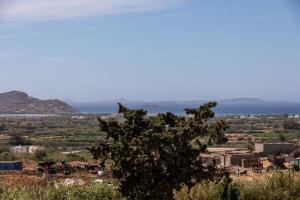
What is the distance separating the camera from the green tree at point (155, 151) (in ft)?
42.5

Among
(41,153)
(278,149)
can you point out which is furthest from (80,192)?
(278,149)

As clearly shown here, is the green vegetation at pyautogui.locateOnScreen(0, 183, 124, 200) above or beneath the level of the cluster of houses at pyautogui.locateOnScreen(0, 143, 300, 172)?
above

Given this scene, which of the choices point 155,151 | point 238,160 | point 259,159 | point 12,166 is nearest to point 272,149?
point 259,159

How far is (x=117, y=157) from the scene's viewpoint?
42.9ft

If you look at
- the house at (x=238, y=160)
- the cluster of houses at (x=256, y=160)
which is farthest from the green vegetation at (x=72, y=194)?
the house at (x=238, y=160)

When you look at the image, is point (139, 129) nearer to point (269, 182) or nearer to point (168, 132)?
point (168, 132)

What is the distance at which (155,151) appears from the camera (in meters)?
13.1

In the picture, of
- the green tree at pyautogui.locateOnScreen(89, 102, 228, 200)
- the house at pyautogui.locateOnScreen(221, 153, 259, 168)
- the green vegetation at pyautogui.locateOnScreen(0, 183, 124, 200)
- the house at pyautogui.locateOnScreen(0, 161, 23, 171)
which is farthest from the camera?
the house at pyautogui.locateOnScreen(221, 153, 259, 168)

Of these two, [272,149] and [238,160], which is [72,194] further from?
[272,149]

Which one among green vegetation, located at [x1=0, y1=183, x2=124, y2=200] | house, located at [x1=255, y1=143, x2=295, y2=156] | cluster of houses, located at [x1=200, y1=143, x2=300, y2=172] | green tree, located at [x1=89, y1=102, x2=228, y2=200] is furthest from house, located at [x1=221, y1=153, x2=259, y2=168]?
green tree, located at [x1=89, y1=102, x2=228, y2=200]

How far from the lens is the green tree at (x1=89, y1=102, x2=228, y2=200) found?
1294cm

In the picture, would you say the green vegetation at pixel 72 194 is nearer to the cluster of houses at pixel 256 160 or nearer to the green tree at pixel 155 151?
A: the green tree at pixel 155 151

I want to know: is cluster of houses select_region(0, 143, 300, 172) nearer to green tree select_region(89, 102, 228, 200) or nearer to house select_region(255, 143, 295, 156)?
house select_region(255, 143, 295, 156)

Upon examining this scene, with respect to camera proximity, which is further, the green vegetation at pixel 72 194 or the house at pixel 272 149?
the house at pixel 272 149
